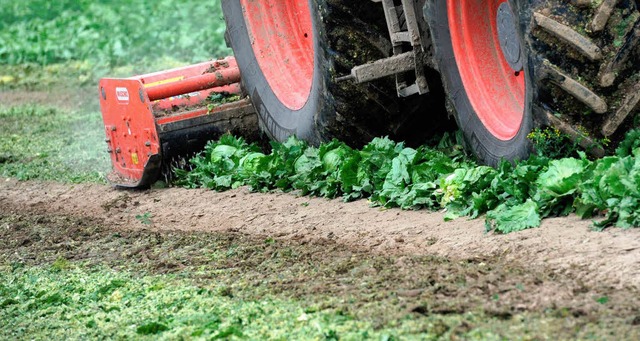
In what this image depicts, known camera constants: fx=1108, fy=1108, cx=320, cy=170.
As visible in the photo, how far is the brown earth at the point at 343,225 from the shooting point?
3.75 meters

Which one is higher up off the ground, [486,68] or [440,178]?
[486,68]

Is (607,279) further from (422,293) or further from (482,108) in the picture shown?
(482,108)

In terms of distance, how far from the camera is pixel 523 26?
426cm

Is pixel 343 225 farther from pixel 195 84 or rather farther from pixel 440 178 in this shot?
pixel 195 84

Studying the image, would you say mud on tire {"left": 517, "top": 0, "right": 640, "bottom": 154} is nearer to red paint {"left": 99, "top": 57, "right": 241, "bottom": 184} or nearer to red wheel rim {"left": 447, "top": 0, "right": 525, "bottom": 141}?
red wheel rim {"left": 447, "top": 0, "right": 525, "bottom": 141}

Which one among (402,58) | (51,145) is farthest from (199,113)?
(51,145)

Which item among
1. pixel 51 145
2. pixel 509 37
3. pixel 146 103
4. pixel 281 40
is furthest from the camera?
pixel 51 145

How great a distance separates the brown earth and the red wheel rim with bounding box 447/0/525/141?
1.77ft

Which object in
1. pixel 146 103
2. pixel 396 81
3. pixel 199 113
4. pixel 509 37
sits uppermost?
pixel 509 37

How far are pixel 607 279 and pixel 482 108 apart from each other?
1.61 meters

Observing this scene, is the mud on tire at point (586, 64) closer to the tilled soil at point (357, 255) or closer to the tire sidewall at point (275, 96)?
the tilled soil at point (357, 255)

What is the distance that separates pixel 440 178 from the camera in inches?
196

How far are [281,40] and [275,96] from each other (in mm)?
396

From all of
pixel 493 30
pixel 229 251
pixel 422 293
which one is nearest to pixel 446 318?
pixel 422 293
